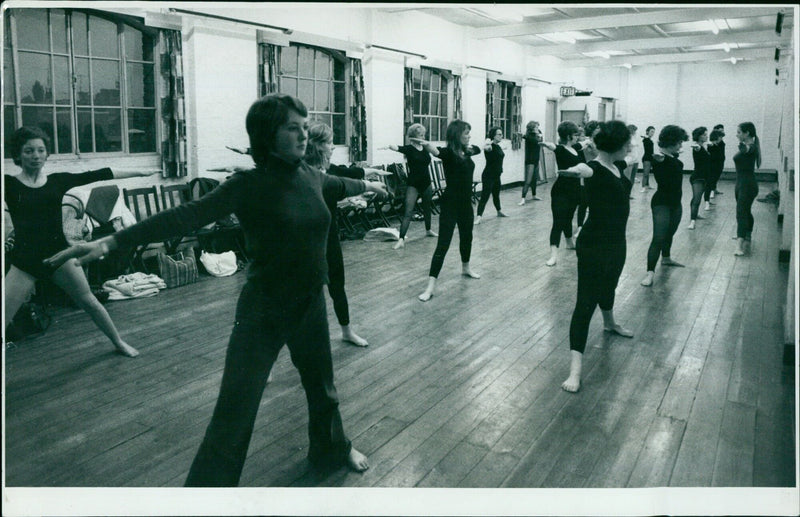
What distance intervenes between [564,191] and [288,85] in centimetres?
394

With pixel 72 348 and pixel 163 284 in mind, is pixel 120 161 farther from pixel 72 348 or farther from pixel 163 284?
pixel 72 348

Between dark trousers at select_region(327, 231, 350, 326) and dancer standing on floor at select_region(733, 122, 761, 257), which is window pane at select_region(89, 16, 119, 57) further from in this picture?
dancer standing on floor at select_region(733, 122, 761, 257)

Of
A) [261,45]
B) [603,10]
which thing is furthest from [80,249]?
[603,10]

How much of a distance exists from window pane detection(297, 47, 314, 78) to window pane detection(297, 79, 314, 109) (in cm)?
9

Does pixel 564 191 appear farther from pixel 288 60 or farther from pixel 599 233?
pixel 288 60

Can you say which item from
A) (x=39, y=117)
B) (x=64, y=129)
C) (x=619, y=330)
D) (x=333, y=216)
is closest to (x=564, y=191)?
(x=619, y=330)

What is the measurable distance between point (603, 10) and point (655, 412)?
30.4ft

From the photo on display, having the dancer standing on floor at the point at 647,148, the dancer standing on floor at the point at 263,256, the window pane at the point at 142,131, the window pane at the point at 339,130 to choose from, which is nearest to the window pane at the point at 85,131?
the window pane at the point at 142,131

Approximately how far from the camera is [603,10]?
35.4 ft

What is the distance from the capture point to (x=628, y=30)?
1328 cm

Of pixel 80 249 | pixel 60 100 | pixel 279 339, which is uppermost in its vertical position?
pixel 60 100

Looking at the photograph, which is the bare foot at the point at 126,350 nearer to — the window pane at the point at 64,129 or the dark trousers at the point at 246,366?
the dark trousers at the point at 246,366

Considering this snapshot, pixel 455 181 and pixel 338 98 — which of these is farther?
pixel 338 98

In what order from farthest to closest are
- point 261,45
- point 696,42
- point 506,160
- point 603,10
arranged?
point 506,160 < point 696,42 < point 603,10 < point 261,45
